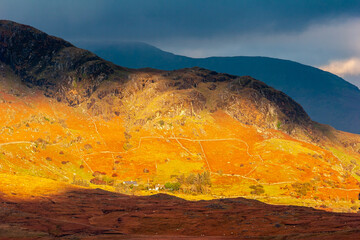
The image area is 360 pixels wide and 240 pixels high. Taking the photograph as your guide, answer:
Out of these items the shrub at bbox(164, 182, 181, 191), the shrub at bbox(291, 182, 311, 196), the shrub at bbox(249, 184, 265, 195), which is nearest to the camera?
the shrub at bbox(164, 182, 181, 191)

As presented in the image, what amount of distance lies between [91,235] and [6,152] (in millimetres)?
138796

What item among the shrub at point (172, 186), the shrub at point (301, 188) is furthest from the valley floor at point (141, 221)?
the shrub at point (301, 188)

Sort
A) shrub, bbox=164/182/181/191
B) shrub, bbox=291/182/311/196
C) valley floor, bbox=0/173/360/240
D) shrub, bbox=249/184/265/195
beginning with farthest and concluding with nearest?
shrub, bbox=291/182/311/196 < shrub, bbox=249/184/265/195 < shrub, bbox=164/182/181/191 < valley floor, bbox=0/173/360/240

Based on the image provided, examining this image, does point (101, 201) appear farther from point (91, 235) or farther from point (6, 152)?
point (6, 152)

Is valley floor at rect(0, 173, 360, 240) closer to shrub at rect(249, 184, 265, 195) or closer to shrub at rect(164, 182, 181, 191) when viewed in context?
shrub at rect(164, 182, 181, 191)

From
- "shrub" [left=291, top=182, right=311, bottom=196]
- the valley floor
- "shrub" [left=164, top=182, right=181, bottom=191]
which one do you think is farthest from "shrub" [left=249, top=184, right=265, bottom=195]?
the valley floor

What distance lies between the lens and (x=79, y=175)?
178 meters

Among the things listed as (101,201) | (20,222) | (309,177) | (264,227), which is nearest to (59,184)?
(101,201)

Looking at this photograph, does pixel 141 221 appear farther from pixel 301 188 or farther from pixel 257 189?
pixel 301 188

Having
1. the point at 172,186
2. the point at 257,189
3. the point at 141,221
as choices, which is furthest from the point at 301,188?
the point at 141,221

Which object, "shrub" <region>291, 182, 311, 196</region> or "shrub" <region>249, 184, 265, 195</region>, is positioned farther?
"shrub" <region>291, 182, 311, 196</region>

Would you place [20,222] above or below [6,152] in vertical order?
below

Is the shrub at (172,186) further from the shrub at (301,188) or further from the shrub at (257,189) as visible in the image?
the shrub at (301,188)

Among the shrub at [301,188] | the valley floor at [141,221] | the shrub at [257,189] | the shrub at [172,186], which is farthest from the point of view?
the shrub at [301,188]
